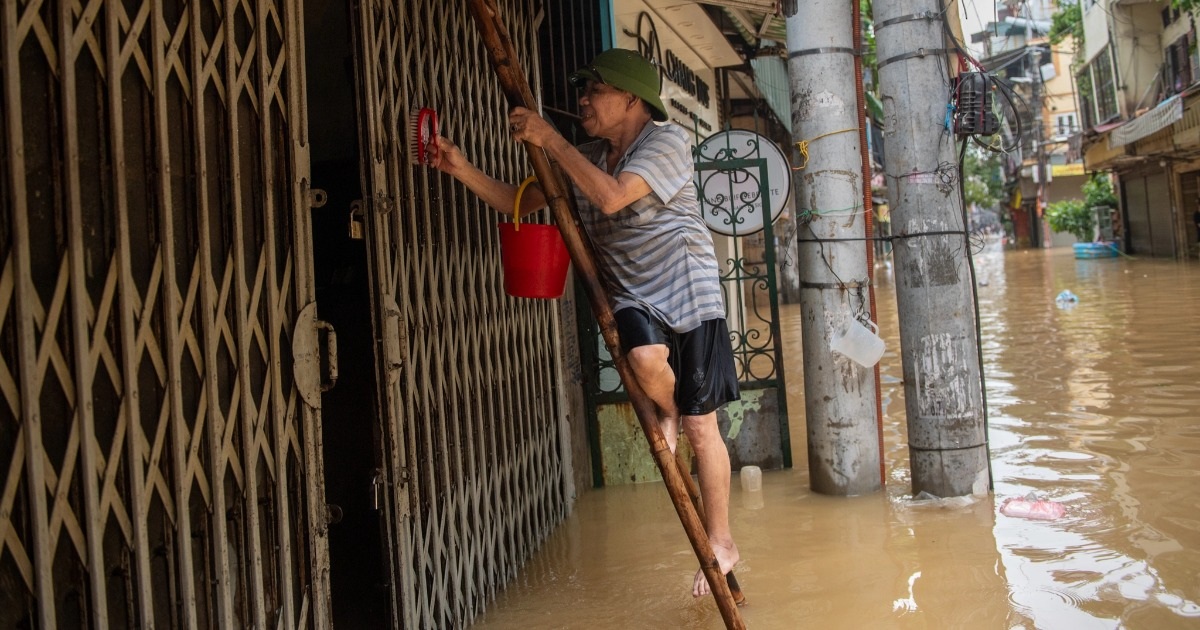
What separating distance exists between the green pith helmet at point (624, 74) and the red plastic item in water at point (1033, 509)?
257cm

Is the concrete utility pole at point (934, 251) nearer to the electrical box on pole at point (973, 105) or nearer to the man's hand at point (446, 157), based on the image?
the electrical box on pole at point (973, 105)

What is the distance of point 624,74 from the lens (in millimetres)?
3369

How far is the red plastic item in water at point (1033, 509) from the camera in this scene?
14.5ft

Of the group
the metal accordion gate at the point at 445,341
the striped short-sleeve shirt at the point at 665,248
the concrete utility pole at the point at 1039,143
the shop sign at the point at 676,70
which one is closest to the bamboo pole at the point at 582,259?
the striped short-sleeve shirt at the point at 665,248

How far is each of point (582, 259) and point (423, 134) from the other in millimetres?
651

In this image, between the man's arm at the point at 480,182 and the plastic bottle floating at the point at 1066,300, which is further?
the plastic bottle floating at the point at 1066,300

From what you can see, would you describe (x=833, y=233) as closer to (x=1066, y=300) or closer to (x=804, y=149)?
(x=804, y=149)

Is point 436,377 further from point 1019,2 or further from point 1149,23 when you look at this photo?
point 1149,23

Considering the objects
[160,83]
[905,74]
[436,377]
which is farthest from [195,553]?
[905,74]

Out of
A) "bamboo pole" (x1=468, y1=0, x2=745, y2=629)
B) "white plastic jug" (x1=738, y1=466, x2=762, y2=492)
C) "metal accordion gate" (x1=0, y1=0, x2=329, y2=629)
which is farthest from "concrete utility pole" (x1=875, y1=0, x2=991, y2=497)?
"metal accordion gate" (x1=0, y1=0, x2=329, y2=629)

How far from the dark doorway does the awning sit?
19.5 m

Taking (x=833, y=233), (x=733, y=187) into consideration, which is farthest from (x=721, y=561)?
(x=733, y=187)

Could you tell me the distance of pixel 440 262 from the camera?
12.0ft

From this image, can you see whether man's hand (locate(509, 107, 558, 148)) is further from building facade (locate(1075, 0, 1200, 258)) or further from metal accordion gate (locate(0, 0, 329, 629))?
building facade (locate(1075, 0, 1200, 258))
